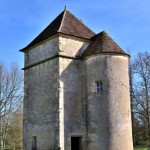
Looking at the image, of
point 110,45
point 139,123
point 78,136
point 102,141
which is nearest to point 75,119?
point 78,136

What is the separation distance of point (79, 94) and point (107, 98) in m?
A: 2.04

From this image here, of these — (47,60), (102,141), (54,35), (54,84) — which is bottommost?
(102,141)

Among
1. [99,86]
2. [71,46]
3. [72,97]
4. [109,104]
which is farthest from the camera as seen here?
[71,46]

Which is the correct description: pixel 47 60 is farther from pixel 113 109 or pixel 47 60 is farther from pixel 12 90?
pixel 12 90

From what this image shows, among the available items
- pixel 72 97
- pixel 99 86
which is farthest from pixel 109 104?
pixel 72 97

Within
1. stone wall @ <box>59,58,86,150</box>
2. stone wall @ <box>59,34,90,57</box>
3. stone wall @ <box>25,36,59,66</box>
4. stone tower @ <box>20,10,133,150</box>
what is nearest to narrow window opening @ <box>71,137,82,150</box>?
stone tower @ <box>20,10,133,150</box>

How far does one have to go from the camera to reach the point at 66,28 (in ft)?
66.6

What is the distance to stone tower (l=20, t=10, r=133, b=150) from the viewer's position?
18.0m

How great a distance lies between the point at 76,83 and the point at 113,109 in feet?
10.1

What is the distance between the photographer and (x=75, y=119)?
61.5 feet

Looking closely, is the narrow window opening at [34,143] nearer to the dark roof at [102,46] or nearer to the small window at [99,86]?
the small window at [99,86]

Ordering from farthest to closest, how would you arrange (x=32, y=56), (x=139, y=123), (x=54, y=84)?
(x=139, y=123) < (x=32, y=56) < (x=54, y=84)

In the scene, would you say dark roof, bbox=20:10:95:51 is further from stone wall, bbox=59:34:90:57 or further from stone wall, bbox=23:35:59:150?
stone wall, bbox=23:35:59:150

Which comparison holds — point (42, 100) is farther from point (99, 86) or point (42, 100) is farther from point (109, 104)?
point (109, 104)
